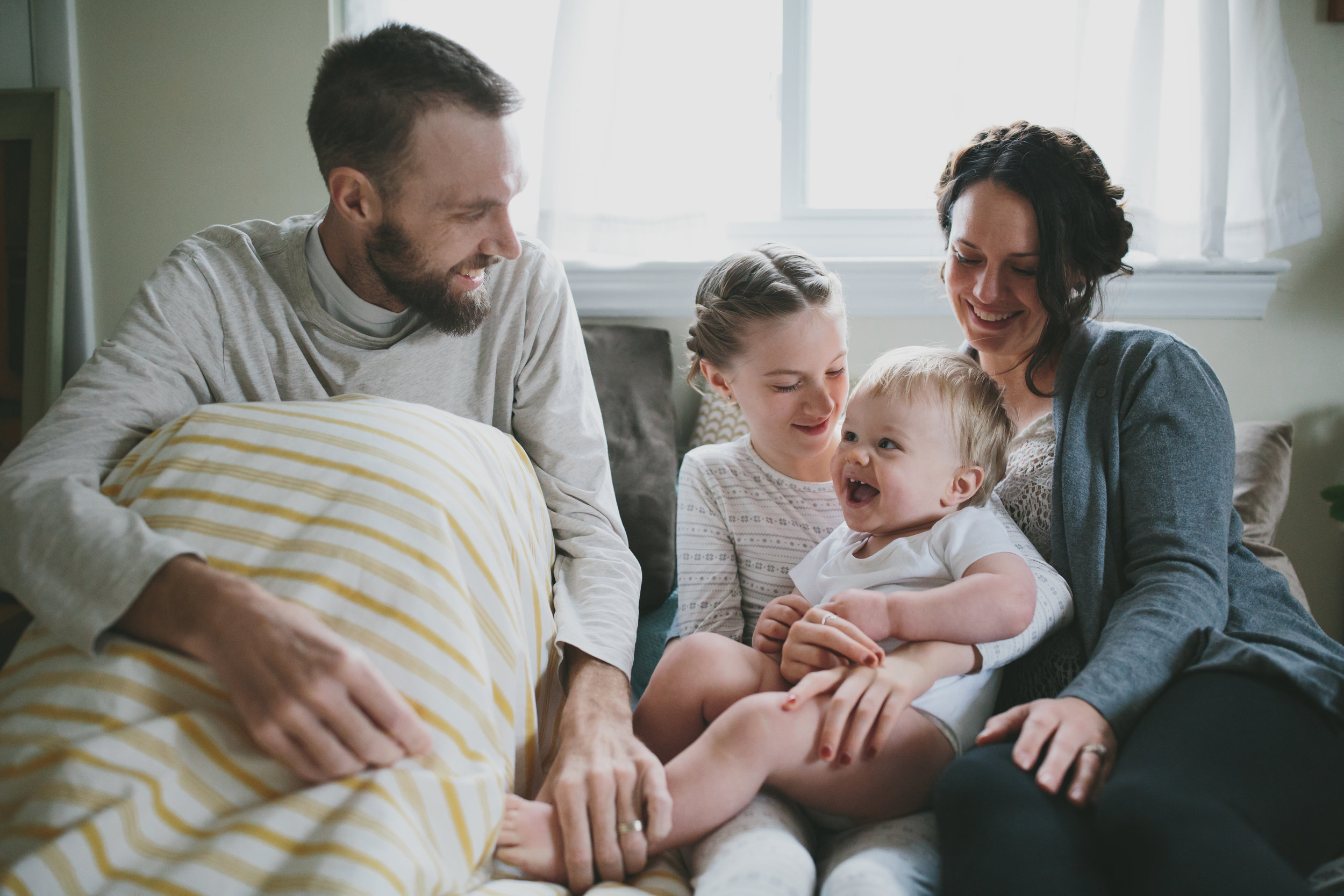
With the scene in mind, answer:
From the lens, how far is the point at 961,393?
1.20 metres

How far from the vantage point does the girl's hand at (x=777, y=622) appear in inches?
45.5

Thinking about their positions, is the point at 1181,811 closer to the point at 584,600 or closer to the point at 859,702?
the point at 859,702

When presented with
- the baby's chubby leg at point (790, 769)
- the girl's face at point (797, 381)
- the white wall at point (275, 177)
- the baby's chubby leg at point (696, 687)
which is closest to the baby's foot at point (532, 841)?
the baby's chubby leg at point (790, 769)

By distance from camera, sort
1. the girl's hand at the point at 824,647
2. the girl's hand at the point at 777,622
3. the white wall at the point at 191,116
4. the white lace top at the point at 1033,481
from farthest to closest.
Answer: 1. the white wall at the point at 191,116
2. the white lace top at the point at 1033,481
3. the girl's hand at the point at 777,622
4. the girl's hand at the point at 824,647

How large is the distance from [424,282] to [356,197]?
154 millimetres

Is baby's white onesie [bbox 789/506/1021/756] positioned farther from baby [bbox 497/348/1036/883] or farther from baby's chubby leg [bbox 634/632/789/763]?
baby's chubby leg [bbox 634/632/789/763]

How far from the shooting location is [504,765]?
92 centimetres

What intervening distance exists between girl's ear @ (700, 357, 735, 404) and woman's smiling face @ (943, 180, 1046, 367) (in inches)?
15.2

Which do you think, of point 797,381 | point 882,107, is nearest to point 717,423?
point 797,381

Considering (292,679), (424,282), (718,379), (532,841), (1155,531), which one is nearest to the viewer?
(292,679)

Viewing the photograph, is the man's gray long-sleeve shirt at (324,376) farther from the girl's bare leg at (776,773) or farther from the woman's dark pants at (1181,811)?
the woman's dark pants at (1181,811)

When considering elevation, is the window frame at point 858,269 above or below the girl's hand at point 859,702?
above

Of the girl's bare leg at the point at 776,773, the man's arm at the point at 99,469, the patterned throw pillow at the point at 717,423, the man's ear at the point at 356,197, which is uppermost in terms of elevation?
the man's ear at the point at 356,197

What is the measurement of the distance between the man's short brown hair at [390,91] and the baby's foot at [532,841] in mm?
825
